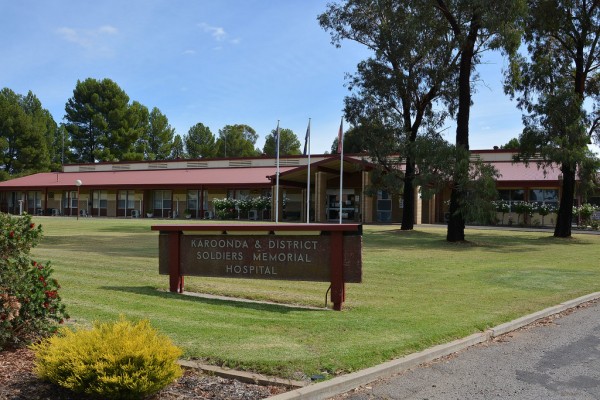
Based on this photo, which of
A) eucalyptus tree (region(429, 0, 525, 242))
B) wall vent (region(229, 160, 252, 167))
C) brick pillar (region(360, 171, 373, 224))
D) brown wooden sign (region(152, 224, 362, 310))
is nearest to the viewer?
brown wooden sign (region(152, 224, 362, 310))

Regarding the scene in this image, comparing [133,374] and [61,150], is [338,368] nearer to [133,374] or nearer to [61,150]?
[133,374]

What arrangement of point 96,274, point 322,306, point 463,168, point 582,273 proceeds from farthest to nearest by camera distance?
point 463,168 → point 582,273 → point 96,274 → point 322,306

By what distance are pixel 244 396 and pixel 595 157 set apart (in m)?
26.7

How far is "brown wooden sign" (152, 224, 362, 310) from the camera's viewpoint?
27.5 feet

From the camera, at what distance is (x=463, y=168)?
23250 mm

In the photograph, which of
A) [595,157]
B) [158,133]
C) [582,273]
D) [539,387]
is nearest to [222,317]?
[539,387]

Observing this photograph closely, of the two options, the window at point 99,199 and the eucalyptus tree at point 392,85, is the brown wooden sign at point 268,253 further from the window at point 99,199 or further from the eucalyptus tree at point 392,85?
the window at point 99,199

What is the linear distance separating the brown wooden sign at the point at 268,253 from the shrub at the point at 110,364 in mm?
3869

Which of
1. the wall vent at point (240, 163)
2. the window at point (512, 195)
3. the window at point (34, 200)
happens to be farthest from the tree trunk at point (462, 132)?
the window at point (34, 200)

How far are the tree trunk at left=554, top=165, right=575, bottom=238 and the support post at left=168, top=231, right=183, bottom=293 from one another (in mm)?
24121

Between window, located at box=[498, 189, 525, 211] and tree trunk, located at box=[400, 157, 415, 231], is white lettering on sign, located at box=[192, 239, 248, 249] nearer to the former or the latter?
tree trunk, located at box=[400, 157, 415, 231]

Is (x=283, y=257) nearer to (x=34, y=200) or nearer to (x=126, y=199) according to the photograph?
(x=126, y=199)

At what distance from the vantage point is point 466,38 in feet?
80.3

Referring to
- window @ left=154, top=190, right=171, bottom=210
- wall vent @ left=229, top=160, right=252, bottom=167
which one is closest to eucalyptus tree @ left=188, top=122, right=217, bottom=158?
wall vent @ left=229, top=160, right=252, bottom=167
